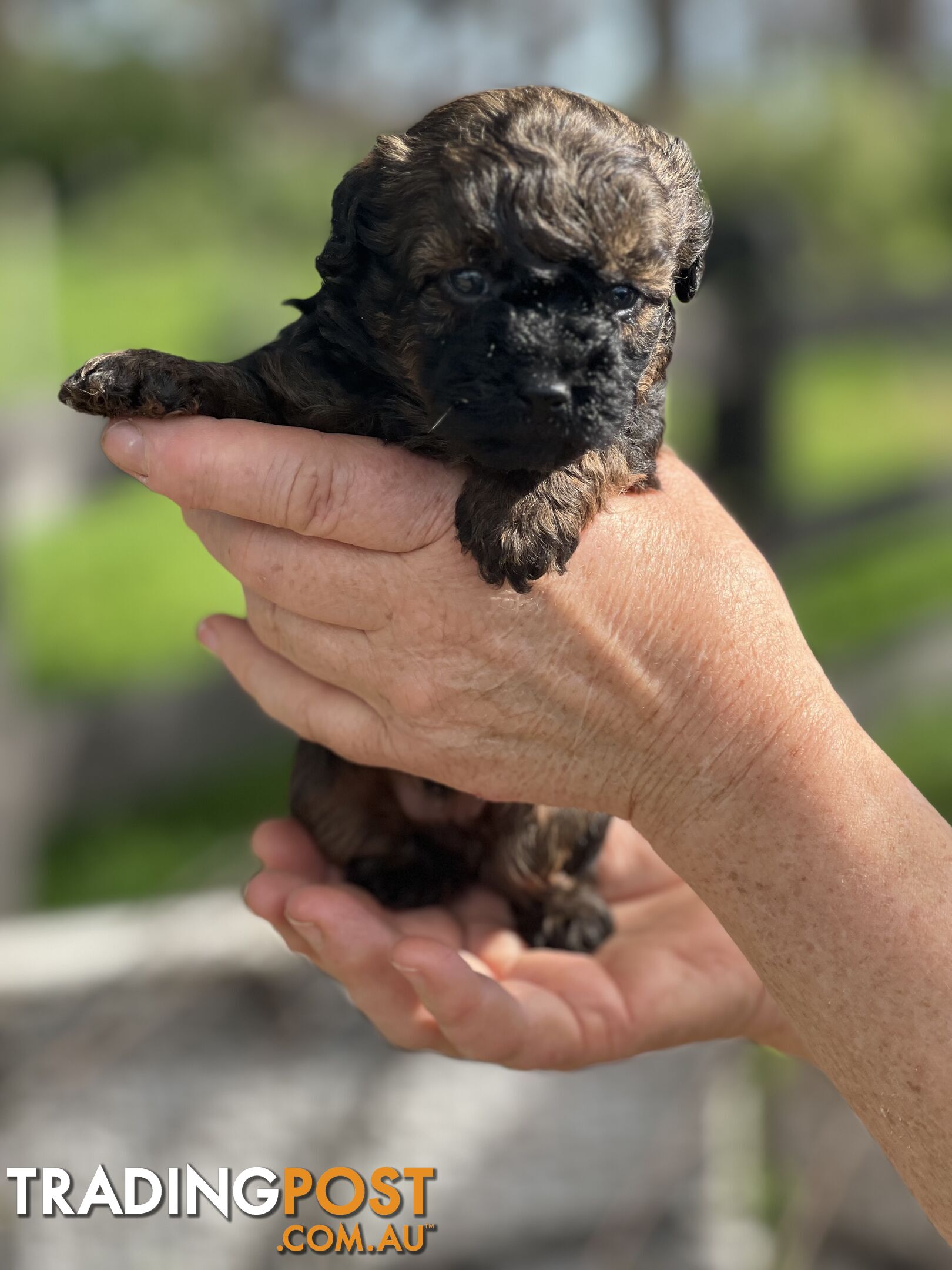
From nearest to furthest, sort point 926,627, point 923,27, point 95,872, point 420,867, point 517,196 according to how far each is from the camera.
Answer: point 517,196
point 420,867
point 95,872
point 926,627
point 923,27

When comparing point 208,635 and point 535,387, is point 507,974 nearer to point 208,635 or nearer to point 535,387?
point 208,635

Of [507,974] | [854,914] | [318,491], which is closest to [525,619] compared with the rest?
[318,491]

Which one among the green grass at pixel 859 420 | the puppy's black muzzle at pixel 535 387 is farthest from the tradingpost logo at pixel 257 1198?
the green grass at pixel 859 420

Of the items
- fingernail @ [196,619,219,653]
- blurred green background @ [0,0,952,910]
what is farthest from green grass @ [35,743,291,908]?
fingernail @ [196,619,219,653]

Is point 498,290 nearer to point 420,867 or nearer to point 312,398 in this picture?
point 312,398

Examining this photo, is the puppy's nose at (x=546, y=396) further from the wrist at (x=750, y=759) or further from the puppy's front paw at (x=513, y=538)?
the wrist at (x=750, y=759)

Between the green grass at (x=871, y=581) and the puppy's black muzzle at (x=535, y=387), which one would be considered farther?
the green grass at (x=871, y=581)

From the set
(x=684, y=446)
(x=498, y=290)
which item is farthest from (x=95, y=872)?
(x=684, y=446)

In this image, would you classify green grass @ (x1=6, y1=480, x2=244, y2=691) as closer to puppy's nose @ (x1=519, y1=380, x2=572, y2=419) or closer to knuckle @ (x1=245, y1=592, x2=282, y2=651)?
knuckle @ (x1=245, y1=592, x2=282, y2=651)
